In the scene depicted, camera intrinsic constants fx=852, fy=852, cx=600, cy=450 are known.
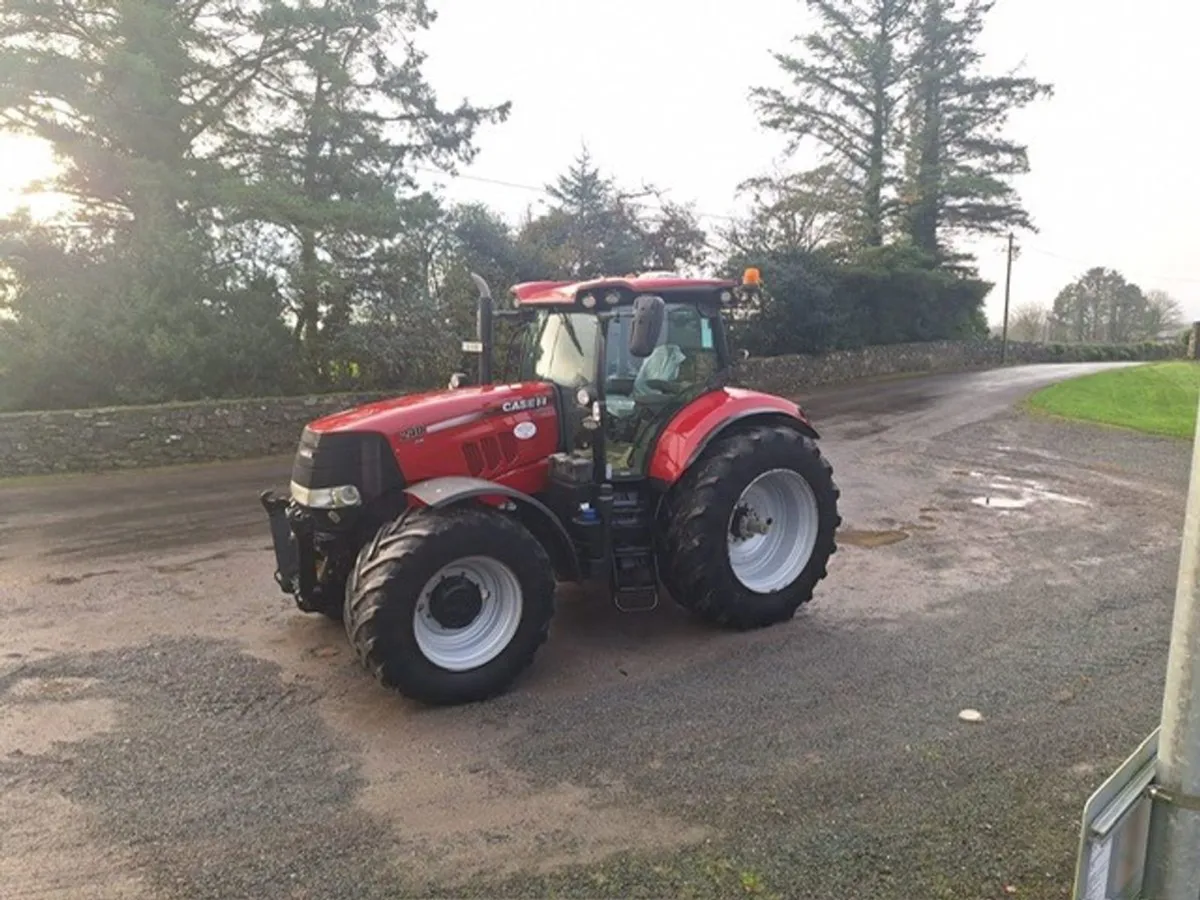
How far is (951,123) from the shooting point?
91.4 feet

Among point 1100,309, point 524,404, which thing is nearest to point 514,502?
point 524,404

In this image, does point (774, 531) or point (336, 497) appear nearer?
point (336, 497)

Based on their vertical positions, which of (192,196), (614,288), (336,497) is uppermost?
(192,196)

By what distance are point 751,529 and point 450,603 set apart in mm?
2326

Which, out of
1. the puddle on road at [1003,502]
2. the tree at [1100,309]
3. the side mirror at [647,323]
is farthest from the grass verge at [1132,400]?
the tree at [1100,309]

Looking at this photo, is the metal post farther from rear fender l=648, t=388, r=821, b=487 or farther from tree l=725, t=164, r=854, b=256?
tree l=725, t=164, r=854, b=256

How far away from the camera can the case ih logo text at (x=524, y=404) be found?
17.4 ft

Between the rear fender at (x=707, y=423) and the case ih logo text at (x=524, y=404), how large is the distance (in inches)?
32.6

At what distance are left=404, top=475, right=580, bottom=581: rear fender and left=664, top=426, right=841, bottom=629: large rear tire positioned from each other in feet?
2.34

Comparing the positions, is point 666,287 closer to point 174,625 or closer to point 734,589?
point 734,589

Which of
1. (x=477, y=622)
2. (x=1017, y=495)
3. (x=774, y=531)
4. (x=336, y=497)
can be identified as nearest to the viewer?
(x=477, y=622)

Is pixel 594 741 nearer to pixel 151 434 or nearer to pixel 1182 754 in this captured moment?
pixel 1182 754

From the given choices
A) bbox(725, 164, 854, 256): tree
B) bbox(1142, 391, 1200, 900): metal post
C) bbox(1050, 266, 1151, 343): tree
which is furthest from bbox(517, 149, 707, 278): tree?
bbox(1050, 266, 1151, 343): tree

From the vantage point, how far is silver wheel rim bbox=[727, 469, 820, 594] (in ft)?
19.4
